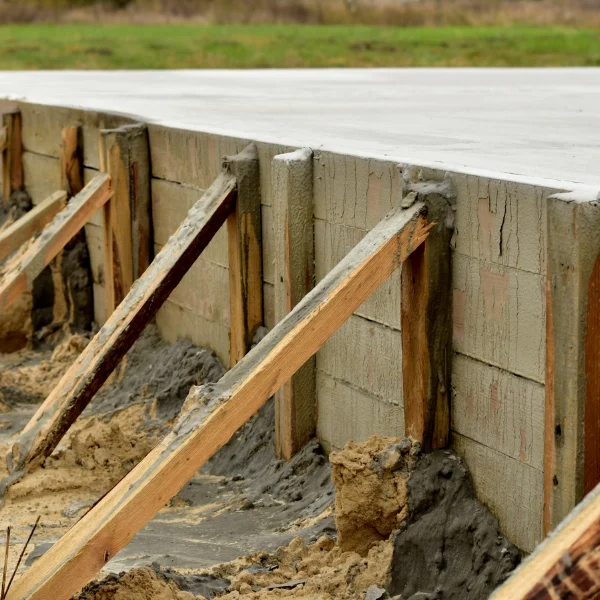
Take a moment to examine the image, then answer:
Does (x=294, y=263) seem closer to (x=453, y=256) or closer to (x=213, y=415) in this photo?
(x=453, y=256)

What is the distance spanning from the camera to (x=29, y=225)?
7801mm

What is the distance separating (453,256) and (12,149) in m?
6.06

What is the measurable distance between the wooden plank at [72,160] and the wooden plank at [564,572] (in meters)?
6.01

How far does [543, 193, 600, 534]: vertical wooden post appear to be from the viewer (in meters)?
3.21

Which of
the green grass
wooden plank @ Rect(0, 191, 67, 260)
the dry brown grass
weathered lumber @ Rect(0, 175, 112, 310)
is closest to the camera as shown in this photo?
weathered lumber @ Rect(0, 175, 112, 310)

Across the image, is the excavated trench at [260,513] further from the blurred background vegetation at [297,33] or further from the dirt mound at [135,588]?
the blurred background vegetation at [297,33]

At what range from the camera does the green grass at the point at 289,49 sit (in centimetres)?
2423

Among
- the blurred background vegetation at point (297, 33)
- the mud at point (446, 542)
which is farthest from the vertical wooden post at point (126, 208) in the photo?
the blurred background vegetation at point (297, 33)

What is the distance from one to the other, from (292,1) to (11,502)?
90.9 feet

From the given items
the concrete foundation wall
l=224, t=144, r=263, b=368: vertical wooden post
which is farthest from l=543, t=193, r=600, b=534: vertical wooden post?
l=224, t=144, r=263, b=368: vertical wooden post

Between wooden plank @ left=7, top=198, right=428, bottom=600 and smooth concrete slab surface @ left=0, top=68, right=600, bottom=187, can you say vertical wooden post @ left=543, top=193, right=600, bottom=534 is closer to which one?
smooth concrete slab surface @ left=0, top=68, right=600, bottom=187

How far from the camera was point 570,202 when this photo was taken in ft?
10.6

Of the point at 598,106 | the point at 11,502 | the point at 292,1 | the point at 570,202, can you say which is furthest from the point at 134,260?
the point at 292,1

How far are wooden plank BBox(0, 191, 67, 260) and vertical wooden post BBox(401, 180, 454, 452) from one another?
426 centimetres
